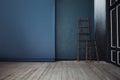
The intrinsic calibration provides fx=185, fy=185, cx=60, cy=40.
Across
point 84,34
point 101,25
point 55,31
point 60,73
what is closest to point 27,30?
point 55,31

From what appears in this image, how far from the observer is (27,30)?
656cm

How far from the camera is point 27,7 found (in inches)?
260

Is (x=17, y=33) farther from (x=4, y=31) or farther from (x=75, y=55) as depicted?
(x=75, y=55)

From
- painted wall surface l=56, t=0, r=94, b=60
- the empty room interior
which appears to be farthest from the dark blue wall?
painted wall surface l=56, t=0, r=94, b=60

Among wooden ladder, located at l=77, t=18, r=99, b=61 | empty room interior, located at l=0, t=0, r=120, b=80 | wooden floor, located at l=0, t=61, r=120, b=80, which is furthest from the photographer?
wooden ladder, located at l=77, t=18, r=99, b=61

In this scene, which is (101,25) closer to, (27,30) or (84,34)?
(84,34)

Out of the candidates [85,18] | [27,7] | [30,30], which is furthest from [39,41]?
[85,18]

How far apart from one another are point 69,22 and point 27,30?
159cm

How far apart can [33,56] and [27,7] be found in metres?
1.76

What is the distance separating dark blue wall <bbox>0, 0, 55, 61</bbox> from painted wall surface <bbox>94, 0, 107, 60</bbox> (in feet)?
5.38

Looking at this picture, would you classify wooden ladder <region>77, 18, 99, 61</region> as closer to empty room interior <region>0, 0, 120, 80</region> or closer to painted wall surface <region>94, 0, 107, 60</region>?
empty room interior <region>0, 0, 120, 80</region>

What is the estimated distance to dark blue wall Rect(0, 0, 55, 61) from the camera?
6.54 metres

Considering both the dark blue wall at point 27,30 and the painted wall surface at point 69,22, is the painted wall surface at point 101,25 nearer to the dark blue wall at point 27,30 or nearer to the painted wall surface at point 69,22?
the painted wall surface at point 69,22

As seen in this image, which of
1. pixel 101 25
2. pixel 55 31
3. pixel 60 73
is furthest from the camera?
pixel 55 31
